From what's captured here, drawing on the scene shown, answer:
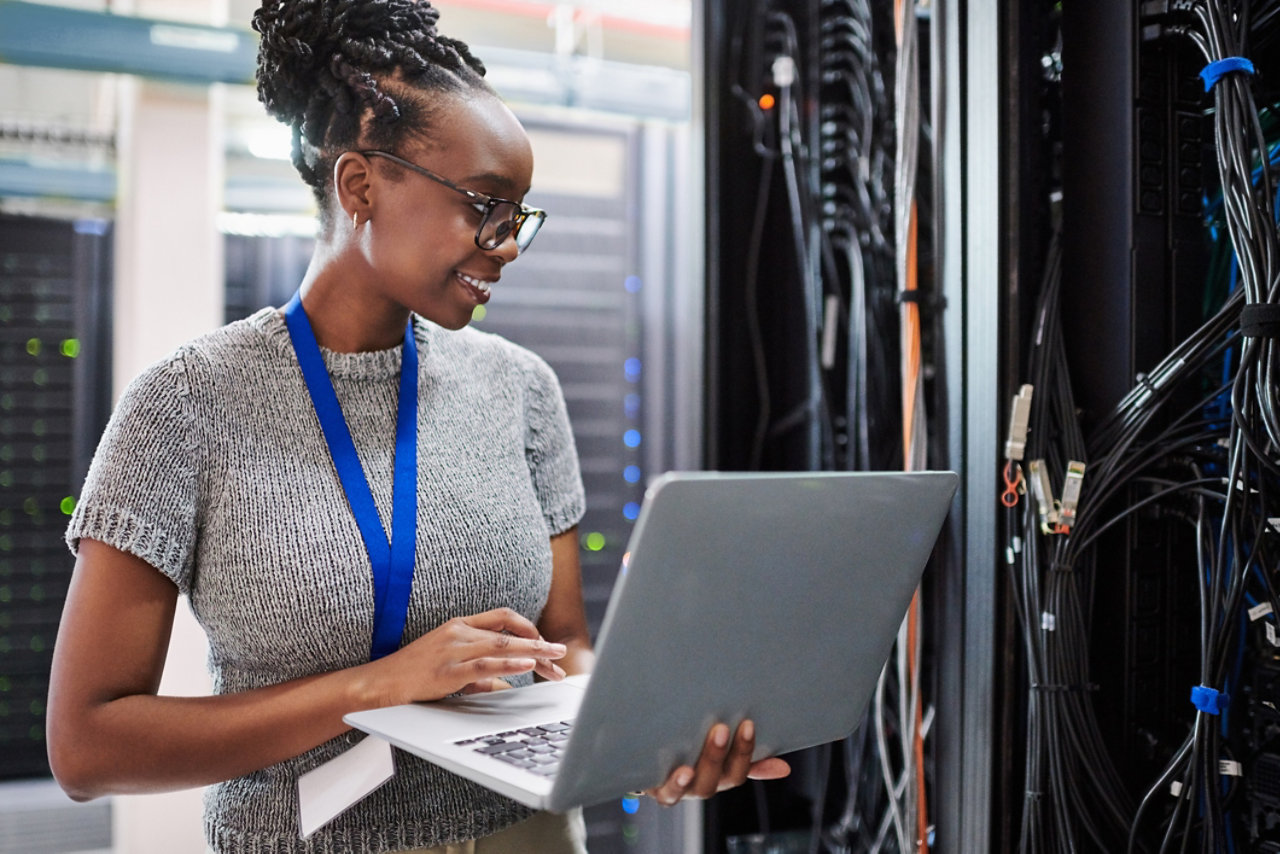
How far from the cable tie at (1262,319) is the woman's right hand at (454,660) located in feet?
2.30

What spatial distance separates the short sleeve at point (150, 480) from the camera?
847 mm

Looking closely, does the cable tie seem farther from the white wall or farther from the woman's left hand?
the white wall

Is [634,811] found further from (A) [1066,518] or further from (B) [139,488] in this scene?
(B) [139,488]

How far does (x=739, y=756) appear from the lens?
2.51ft

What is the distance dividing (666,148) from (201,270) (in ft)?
3.87

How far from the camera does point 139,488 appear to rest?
2.83 ft

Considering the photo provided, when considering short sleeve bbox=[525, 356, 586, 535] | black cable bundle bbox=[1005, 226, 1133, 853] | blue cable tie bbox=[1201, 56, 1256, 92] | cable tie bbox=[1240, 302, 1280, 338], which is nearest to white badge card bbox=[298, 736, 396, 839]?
short sleeve bbox=[525, 356, 586, 535]

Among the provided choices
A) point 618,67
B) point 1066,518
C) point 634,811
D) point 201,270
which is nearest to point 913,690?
point 1066,518

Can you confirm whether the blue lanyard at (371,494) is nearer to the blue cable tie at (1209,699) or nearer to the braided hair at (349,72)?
the braided hair at (349,72)

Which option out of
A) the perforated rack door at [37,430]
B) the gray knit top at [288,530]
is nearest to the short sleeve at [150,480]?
the gray knit top at [288,530]

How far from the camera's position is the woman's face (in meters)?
0.97

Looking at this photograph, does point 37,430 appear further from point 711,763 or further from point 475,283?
point 711,763

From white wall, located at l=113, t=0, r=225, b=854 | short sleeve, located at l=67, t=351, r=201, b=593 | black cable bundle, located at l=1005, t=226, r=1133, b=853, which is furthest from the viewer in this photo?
white wall, located at l=113, t=0, r=225, b=854

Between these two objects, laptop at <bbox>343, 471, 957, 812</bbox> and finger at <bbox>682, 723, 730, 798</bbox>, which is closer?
laptop at <bbox>343, 471, 957, 812</bbox>
